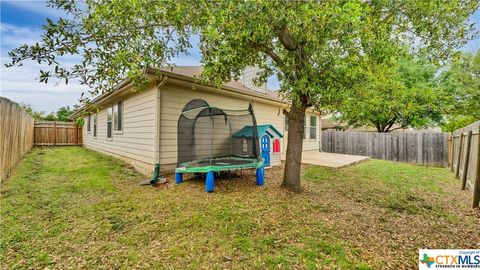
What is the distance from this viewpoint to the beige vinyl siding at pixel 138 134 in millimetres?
6668

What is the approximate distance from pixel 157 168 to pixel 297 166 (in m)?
3.51

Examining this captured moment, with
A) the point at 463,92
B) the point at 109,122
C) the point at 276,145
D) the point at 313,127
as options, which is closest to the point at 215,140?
the point at 276,145

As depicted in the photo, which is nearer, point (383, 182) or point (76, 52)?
point (76, 52)

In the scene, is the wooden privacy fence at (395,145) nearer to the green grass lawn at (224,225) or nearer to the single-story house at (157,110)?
the single-story house at (157,110)

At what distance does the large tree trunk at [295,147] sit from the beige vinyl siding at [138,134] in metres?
3.56

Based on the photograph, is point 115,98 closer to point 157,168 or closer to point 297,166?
point 157,168

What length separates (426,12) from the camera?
4.25 metres

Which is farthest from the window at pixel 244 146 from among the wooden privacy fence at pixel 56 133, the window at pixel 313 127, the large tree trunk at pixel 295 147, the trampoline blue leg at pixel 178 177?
the wooden privacy fence at pixel 56 133

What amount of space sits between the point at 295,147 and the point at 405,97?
6.54 metres

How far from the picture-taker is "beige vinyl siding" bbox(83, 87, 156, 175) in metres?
6.67

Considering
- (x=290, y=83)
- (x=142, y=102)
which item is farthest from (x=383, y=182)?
(x=142, y=102)

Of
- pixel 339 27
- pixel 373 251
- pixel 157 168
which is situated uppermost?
pixel 339 27

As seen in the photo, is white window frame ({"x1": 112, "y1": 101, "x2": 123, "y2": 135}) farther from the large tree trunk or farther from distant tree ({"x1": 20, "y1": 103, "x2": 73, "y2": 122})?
distant tree ({"x1": 20, "y1": 103, "x2": 73, "y2": 122})

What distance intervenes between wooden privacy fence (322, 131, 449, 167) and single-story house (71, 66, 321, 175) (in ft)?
18.4
